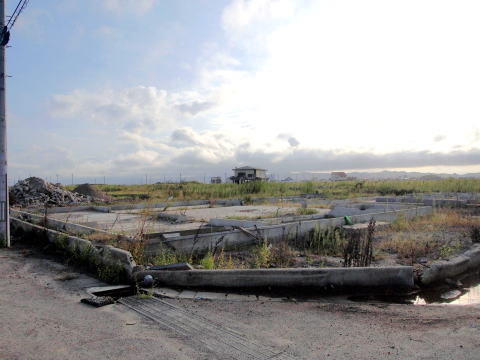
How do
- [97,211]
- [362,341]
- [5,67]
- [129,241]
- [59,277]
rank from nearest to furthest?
[362,341], [59,277], [129,241], [5,67], [97,211]

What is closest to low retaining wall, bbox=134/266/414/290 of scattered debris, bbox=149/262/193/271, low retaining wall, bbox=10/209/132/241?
scattered debris, bbox=149/262/193/271

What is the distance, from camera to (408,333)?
12.7ft

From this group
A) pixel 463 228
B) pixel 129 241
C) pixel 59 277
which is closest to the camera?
pixel 59 277

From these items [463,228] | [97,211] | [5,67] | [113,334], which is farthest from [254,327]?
[97,211]

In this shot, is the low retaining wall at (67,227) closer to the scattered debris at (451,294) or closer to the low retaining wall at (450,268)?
the low retaining wall at (450,268)

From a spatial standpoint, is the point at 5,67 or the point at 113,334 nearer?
the point at 113,334

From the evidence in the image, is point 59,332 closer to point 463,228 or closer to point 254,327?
point 254,327

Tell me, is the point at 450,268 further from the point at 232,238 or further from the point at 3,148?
the point at 3,148

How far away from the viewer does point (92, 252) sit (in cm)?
672

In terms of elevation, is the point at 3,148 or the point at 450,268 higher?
the point at 3,148

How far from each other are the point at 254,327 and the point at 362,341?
1.06m

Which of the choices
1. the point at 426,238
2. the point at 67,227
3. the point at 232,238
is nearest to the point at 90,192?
the point at 67,227

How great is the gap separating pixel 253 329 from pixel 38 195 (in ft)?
67.7

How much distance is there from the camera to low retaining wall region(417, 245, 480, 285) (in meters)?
6.02
